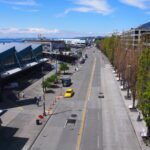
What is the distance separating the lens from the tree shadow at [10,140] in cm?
4580

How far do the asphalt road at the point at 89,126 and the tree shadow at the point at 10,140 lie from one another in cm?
185

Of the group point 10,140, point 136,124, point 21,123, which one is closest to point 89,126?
point 136,124

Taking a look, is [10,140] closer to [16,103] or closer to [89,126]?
[89,126]

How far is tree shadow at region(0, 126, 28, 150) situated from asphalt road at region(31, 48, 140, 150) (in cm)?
185

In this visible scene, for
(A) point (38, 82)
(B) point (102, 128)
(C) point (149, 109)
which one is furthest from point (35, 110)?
(A) point (38, 82)

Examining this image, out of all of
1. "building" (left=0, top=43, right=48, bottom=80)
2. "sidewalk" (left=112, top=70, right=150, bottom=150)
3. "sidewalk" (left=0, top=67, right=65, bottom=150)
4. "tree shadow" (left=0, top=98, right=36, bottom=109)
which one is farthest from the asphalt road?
"building" (left=0, top=43, right=48, bottom=80)

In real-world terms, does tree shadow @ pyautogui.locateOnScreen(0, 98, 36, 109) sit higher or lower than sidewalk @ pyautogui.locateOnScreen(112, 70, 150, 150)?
higher

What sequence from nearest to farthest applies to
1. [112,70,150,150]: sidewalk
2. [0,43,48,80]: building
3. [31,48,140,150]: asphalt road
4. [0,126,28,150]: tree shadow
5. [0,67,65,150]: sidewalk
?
[0,126,28,150]: tree shadow
[31,48,140,150]: asphalt road
[0,67,65,150]: sidewalk
[112,70,150,150]: sidewalk
[0,43,48,80]: building

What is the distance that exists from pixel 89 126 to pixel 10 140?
13372mm

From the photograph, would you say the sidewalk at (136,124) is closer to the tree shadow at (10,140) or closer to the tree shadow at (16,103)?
the tree shadow at (10,140)

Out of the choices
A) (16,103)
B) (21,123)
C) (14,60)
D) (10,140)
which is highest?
(14,60)

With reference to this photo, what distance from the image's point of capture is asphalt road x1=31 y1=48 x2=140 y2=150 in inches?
1861

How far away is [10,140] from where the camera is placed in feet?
159

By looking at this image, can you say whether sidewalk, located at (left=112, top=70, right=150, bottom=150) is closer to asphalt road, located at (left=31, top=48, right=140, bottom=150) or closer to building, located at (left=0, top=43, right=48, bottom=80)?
asphalt road, located at (left=31, top=48, right=140, bottom=150)
